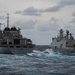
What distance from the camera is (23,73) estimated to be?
161 feet

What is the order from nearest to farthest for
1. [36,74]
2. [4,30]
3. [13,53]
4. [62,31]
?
[36,74], [13,53], [62,31], [4,30]

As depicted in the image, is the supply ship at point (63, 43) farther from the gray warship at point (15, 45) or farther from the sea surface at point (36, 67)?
the sea surface at point (36, 67)

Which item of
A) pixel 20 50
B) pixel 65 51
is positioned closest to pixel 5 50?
pixel 20 50

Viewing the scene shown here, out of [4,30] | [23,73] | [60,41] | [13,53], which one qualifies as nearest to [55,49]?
[60,41]

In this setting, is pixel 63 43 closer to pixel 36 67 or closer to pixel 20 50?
pixel 20 50

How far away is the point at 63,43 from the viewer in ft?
439

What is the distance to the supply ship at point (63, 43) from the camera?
12812 centimetres

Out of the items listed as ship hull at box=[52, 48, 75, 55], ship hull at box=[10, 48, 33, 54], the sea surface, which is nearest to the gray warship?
ship hull at box=[10, 48, 33, 54]

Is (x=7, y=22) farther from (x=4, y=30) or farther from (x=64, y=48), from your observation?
(x=64, y=48)

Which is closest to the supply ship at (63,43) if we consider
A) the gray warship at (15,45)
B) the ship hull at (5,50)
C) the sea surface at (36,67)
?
the gray warship at (15,45)

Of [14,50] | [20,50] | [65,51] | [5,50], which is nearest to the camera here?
[65,51]

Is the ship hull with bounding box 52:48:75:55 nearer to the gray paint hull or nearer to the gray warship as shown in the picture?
the gray warship

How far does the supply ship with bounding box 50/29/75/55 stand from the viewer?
128 m

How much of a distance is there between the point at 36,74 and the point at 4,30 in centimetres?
11249
